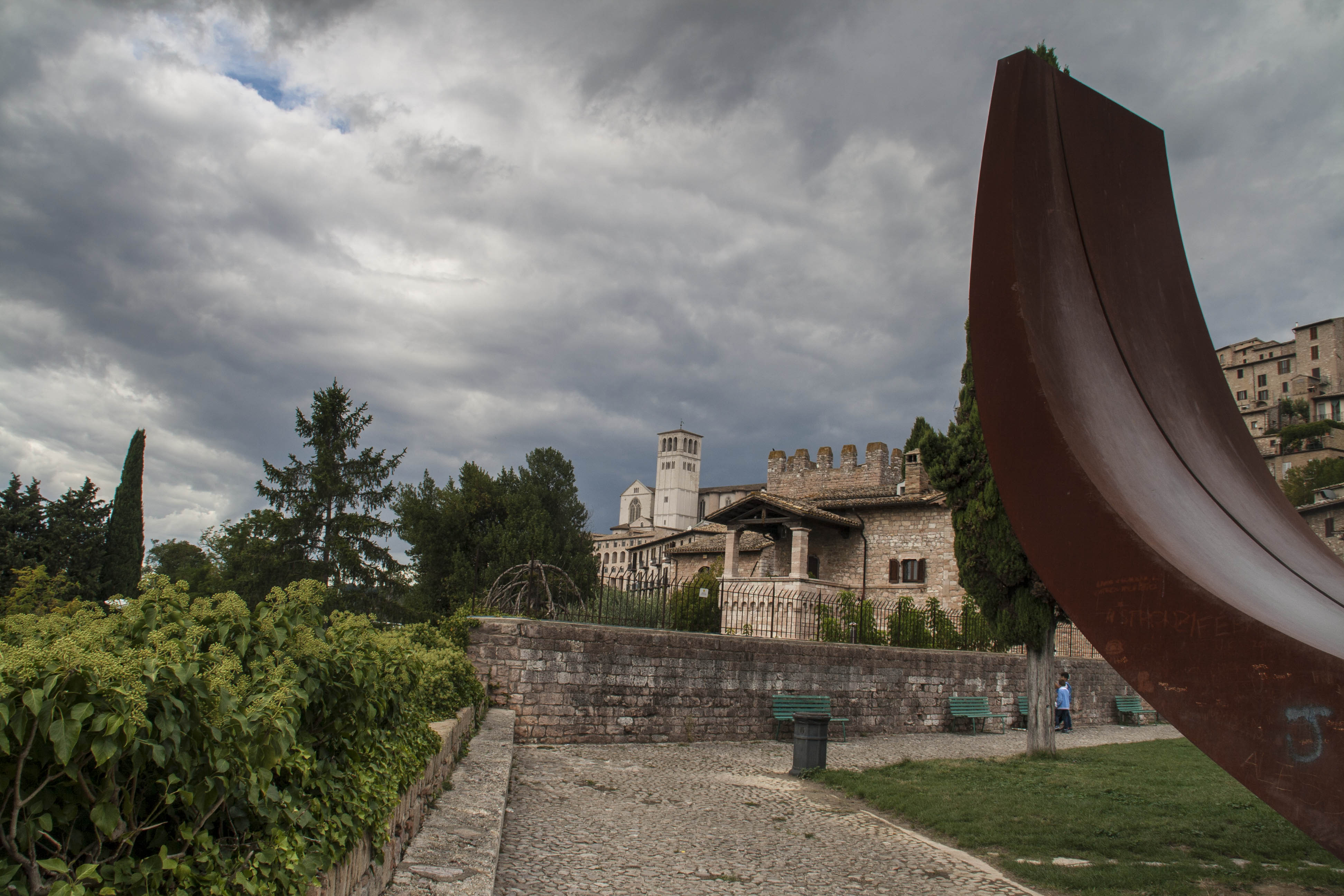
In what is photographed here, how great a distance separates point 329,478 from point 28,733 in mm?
30714

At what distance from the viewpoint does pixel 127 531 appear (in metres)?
28.4

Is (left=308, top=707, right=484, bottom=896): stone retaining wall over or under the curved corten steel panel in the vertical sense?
under

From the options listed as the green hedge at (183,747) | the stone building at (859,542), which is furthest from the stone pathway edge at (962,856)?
the stone building at (859,542)

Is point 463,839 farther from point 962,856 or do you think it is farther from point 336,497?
point 336,497

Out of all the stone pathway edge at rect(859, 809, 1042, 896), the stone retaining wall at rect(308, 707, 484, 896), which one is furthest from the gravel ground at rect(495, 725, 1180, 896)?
the stone retaining wall at rect(308, 707, 484, 896)

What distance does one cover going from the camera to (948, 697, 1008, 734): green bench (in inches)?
592

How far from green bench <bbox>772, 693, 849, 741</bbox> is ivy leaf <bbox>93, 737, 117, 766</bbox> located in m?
11.3

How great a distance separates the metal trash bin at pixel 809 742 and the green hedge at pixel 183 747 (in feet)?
21.9

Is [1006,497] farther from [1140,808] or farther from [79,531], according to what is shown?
[79,531]

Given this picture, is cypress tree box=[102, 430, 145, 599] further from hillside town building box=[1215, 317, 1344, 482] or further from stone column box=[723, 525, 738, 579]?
hillside town building box=[1215, 317, 1344, 482]

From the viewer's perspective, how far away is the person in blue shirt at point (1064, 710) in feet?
54.8

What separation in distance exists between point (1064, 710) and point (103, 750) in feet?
59.7

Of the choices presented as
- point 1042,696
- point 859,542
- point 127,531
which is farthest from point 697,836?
point 127,531

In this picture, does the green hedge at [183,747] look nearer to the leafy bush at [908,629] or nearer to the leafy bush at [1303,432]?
the leafy bush at [908,629]
